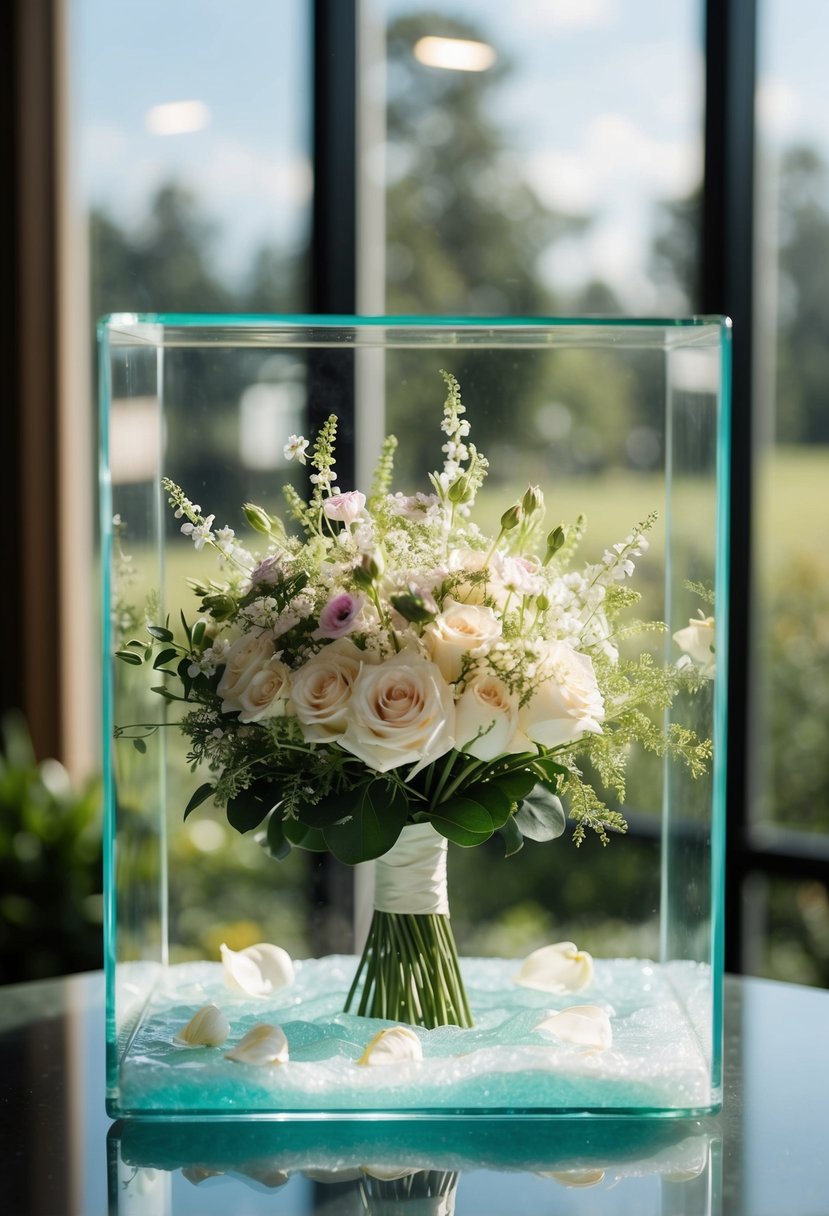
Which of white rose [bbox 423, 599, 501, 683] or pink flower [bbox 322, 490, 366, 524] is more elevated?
pink flower [bbox 322, 490, 366, 524]

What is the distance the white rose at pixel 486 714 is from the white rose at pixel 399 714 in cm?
1

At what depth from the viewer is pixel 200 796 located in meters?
1.08

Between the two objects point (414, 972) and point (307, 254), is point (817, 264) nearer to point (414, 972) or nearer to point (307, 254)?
point (307, 254)

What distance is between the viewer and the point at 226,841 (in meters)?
1.57

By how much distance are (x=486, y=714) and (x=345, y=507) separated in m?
0.20

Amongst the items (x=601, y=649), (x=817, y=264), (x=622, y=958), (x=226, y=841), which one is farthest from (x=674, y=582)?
(x=817, y=264)

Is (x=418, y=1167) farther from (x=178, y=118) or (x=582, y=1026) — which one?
(x=178, y=118)

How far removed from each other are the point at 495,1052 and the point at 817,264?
1.74m

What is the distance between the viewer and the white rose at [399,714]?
0.96 m

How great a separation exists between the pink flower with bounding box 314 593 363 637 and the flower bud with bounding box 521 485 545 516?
0.59ft

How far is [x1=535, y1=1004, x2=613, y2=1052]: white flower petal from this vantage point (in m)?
1.09

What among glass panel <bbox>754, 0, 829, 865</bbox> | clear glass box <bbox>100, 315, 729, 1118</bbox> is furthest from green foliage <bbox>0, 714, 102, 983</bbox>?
clear glass box <bbox>100, 315, 729, 1118</bbox>

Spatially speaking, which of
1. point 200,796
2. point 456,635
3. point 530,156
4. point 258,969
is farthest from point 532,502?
point 530,156

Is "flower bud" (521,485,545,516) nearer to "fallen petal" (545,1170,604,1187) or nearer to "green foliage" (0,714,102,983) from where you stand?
"fallen petal" (545,1170,604,1187)
